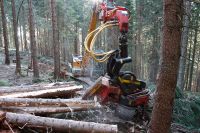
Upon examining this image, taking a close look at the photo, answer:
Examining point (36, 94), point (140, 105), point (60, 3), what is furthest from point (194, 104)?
point (60, 3)

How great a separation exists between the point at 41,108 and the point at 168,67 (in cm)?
363

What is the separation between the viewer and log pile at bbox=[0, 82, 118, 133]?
611cm

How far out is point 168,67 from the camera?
16.4 feet

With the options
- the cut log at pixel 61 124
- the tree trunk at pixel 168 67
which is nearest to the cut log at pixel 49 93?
the cut log at pixel 61 124

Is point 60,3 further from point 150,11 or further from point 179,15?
point 179,15

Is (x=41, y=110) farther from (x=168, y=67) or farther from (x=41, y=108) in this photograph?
(x=168, y=67)

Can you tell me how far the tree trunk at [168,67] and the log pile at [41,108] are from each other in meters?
1.21

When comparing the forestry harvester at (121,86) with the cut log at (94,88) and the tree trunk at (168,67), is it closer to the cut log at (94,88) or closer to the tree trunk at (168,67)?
the cut log at (94,88)

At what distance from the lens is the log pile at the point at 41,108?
6.11 m

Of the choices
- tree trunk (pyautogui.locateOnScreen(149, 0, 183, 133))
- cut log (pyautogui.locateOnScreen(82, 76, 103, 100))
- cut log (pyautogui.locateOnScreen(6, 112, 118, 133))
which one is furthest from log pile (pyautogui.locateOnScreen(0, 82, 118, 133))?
tree trunk (pyautogui.locateOnScreen(149, 0, 183, 133))

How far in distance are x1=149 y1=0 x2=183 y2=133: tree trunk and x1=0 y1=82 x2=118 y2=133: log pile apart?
1.21 m

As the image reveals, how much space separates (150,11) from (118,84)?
76.4ft

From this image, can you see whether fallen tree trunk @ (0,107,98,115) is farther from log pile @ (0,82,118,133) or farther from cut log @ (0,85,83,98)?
cut log @ (0,85,83,98)

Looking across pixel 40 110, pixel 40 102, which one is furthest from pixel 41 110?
pixel 40 102
